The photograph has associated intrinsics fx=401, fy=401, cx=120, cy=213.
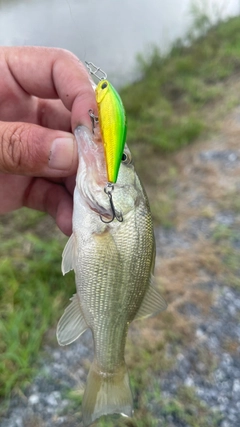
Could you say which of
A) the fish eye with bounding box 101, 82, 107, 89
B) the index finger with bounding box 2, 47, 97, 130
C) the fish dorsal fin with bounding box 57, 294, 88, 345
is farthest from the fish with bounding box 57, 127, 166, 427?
the index finger with bounding box 2, 47, 97, 130

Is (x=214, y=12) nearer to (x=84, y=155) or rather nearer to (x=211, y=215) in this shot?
(x=211, y=215)

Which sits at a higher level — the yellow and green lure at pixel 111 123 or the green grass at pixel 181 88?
the yellow and green lure at pixel 111 123

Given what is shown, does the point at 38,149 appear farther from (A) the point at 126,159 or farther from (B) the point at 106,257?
(B) the point at 106,257

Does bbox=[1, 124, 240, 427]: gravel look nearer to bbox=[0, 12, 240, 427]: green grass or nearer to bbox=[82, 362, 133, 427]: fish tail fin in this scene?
bbox=[0, 12, 240, 427]: green grass

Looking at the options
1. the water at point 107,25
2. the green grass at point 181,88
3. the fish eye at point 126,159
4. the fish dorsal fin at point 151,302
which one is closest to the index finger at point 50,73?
the fish eye at point 126,159

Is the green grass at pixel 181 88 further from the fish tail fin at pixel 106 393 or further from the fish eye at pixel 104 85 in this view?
the fish eye at pixel 104 85

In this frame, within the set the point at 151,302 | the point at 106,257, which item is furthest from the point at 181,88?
the point at 106,257

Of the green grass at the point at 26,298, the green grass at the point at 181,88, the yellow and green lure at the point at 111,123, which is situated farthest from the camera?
the green grass at the point at 181,88
